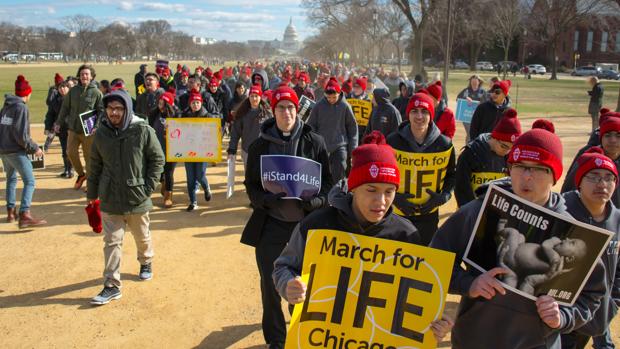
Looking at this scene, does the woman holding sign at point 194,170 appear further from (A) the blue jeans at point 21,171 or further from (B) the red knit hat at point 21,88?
(B) the red knit hat at point 21,88

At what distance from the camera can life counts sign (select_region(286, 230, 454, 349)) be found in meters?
2.61

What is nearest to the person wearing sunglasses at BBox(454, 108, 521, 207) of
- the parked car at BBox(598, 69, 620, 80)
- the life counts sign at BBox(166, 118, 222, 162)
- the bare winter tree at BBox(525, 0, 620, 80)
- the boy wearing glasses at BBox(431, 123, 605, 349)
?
the boy wearing glasses at BBox(431, 123, 605, 349)

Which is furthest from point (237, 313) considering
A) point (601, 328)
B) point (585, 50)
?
point (585, 50)

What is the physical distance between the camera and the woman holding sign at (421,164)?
473cm

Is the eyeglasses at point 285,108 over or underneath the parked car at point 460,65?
underneath

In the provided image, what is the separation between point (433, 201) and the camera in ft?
15.5

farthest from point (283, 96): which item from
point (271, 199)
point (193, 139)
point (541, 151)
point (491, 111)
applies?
point (193, 139)

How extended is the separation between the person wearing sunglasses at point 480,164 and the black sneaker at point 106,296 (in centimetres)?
357

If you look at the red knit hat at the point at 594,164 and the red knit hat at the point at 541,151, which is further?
the red knit hat at the point at 594,164

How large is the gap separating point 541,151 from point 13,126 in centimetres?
726

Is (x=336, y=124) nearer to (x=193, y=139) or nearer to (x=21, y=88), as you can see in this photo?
(x=193, y=139)

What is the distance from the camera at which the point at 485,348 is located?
8.81 ft

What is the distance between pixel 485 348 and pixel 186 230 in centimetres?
579

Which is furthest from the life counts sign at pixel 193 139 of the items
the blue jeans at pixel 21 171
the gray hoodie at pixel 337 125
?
the blue jeans at pixel 21 171
